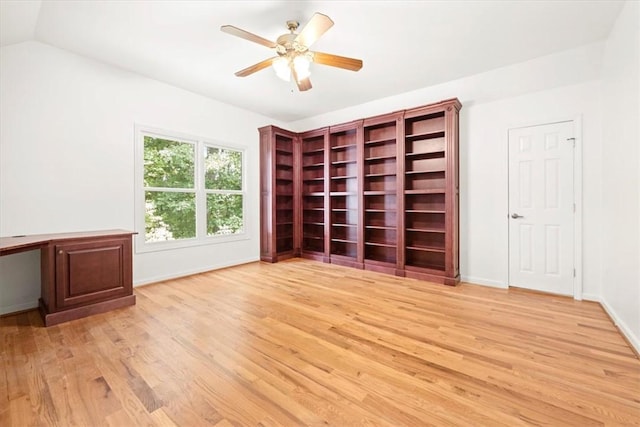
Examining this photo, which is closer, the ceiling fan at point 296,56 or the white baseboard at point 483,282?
the ceiling fan at point 296,56

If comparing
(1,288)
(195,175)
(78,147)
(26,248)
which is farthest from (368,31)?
(1,288)

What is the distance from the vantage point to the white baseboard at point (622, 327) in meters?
2.00

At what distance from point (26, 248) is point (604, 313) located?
5.28 m

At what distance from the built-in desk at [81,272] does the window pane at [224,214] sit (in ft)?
5.25

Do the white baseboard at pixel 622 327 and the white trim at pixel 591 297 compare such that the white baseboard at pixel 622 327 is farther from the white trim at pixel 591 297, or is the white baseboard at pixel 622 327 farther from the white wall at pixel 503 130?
the white wall at pixel 503 130

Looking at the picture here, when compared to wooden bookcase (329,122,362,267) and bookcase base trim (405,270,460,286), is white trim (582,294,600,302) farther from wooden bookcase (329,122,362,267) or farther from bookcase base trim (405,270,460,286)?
wooden bookcase (329,122,362,267)

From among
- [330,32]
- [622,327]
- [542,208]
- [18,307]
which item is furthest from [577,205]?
[18,307]

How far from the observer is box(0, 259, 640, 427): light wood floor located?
1.42 m

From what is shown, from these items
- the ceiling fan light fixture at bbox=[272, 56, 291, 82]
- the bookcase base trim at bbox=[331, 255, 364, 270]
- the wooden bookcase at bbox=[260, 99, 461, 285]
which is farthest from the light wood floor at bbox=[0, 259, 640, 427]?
the ceiling fan light fixture at bbox=[272, 56, 291, 82]

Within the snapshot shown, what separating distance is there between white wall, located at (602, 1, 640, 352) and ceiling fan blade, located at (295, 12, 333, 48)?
2340 mm

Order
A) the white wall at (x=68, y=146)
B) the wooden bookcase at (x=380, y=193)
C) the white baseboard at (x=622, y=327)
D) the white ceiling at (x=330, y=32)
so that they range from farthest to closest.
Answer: the wooden bookcase at (x=380, y=193) < the white wall at (x=68, y=146) < the white ceiling at (x=330, y=32) < the white baseboard at (x=622, y=327)

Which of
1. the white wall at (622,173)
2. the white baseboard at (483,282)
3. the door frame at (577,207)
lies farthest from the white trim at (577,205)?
the white baseboard at (483,282)

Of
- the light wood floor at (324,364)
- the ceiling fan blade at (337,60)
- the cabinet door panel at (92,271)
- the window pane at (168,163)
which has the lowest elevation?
the light wood floor at (324,364)

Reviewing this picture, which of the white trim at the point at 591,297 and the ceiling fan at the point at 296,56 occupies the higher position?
the ceiling fan at the point at 296,56
